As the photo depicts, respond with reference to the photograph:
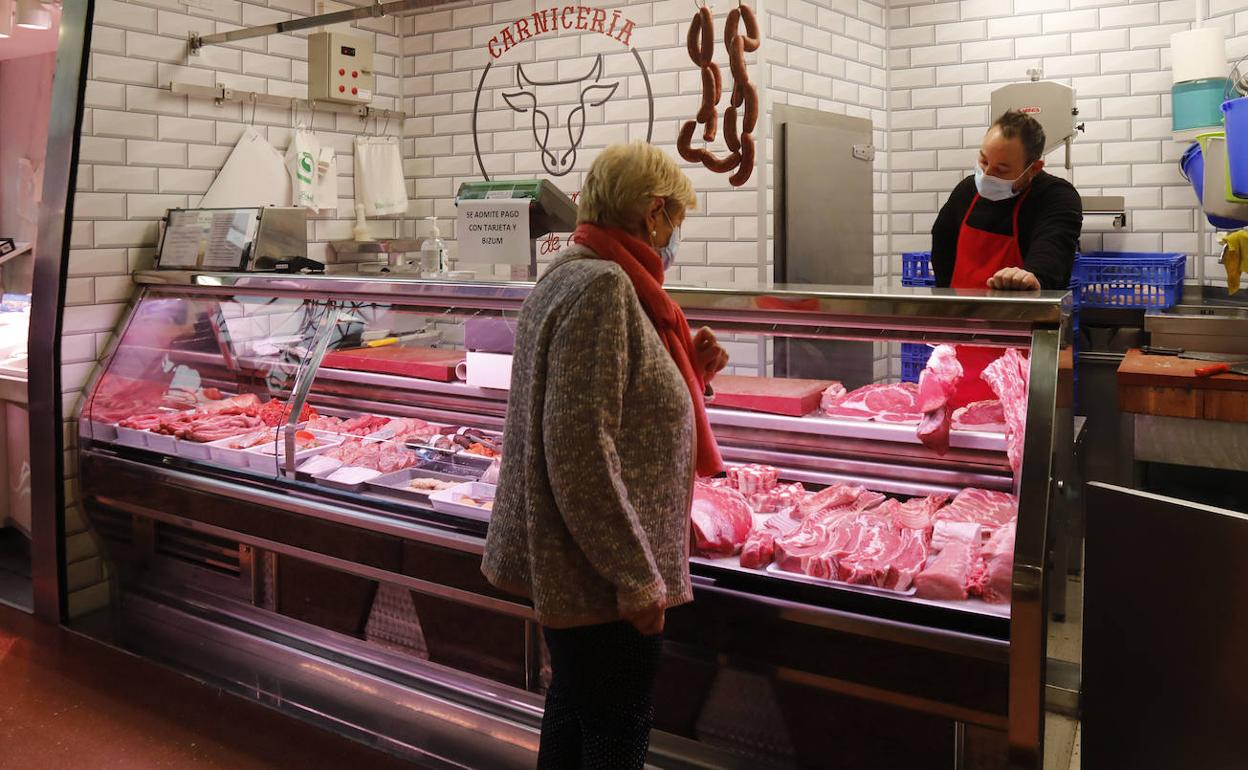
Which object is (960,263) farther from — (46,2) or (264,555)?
(46,2)

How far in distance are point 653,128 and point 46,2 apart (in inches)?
116

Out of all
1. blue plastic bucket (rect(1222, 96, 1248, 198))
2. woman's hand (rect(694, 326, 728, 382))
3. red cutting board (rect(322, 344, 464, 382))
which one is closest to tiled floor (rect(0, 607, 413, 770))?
red cutting board (rect(322, 344, 464, 382))

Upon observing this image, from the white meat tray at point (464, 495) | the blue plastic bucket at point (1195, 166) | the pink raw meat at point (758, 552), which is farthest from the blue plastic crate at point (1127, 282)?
the white meat tray at point (464, 495)

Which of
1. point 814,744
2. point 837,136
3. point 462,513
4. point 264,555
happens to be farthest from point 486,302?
point 837,136

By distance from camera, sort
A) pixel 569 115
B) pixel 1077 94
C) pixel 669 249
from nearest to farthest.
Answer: pixel 669 249 → pixel 569 115 → pixel 1077 94

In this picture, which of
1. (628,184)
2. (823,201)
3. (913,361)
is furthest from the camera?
(823,201)

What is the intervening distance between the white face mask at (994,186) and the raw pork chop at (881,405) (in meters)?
1.29

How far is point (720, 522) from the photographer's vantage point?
272 centimetres

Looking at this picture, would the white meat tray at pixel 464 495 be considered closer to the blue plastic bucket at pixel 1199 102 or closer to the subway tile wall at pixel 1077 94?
the subway tile wall at pixel 1077 94

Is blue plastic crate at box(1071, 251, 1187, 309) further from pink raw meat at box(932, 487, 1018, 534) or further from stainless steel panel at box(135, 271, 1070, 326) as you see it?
stainless steel panel at box(135, 271, 1070, 326)

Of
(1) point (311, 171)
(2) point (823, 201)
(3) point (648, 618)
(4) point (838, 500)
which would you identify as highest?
(1) point (311, 171)

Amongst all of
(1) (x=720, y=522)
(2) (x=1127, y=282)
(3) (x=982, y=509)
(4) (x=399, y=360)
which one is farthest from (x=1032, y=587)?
(2) (x=1127, y=282)

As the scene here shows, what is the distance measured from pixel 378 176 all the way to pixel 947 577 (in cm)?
484

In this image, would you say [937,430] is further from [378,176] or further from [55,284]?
[378,176]
